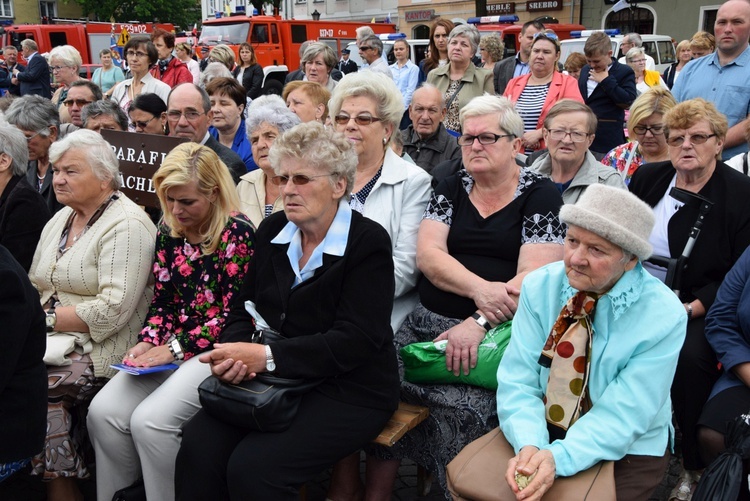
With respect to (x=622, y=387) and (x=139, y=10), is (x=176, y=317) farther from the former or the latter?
(x=139, y=10)

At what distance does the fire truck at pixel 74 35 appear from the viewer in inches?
989

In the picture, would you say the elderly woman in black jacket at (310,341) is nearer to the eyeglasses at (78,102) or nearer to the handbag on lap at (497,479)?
the handbag on lap at (497,479)

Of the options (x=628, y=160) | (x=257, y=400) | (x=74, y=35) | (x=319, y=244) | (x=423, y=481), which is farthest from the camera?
(x=74, y=35)

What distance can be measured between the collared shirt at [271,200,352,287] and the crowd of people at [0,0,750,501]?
0.01 metres

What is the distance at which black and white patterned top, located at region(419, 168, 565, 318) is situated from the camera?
3.45 m

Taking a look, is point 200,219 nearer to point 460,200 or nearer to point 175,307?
point 175,307

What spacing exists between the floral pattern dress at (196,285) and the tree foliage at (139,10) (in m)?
48.4

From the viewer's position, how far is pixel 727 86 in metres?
5.35

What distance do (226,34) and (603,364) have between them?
20.8 m

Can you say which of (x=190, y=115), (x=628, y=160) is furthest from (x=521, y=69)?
Result: (x=190, y=115)

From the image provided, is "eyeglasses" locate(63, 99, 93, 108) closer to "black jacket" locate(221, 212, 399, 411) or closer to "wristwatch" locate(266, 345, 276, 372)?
"black jacket" locate(221, 212, 399, 411)

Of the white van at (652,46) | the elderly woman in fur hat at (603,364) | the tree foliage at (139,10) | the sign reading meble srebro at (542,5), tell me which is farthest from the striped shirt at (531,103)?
the tree foliage at (139,10)

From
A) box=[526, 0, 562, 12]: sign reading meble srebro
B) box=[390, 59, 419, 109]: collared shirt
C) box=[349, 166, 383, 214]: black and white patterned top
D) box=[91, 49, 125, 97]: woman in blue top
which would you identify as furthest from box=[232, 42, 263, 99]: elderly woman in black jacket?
box=[526, 0, 562, 12]: sign reading meble srebro

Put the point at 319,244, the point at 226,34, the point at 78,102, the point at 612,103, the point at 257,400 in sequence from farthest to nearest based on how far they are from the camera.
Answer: the point at 226,34, the point at 612,103, the point at 78,102, the point at 319,244, the point at 257,400
